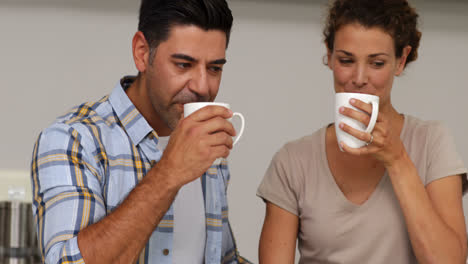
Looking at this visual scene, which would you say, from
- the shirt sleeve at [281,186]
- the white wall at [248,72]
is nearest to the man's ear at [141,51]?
the shirt sleeve at [281,186]

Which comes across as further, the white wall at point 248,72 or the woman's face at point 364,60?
the white wall at point 248,72

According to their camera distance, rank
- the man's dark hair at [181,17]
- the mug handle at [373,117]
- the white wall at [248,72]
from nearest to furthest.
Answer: the mug handle at [373,117]
the man's dark hair at [181,17]
the white wall at [248,72]

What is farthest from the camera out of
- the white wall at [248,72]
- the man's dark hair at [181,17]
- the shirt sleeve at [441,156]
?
the white wall at [248,72]

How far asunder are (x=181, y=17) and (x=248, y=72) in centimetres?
97

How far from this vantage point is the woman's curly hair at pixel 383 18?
128cm

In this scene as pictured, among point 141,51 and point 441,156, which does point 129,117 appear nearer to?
point 141,51

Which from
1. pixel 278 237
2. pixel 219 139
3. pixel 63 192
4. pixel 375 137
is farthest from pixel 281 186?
pixel 63 192

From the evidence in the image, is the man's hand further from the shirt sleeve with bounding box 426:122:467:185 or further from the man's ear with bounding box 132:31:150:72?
the shirt sleeve with bounding box 426:122:467:185

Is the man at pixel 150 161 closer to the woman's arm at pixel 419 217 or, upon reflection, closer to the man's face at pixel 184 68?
the man's face at pixel 184 68

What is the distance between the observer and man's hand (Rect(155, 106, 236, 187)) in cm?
95

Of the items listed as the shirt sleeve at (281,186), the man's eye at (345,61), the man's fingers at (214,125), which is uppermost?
the man's eye at (345,61)

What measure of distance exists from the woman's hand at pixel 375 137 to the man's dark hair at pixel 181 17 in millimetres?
311

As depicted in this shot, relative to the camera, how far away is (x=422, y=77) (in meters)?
2.18

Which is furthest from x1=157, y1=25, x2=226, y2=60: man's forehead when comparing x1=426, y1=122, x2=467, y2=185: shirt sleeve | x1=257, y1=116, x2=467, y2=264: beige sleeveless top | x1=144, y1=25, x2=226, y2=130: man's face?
x1=426, y1=122, x2=467, y2=185: shirt sleeve
